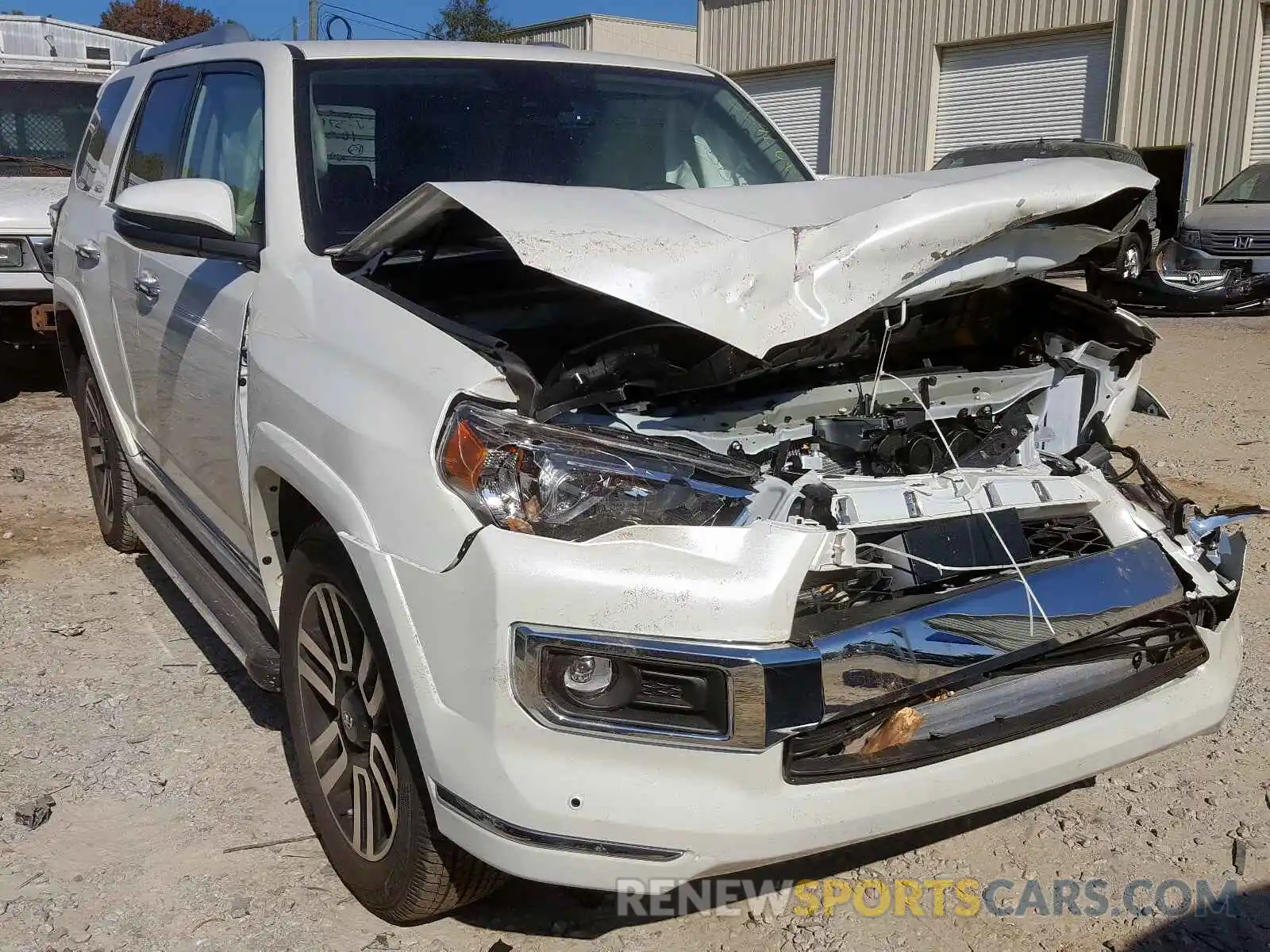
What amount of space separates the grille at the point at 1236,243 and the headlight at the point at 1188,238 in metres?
0.09

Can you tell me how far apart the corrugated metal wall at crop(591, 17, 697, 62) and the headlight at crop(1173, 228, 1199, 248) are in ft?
56.1

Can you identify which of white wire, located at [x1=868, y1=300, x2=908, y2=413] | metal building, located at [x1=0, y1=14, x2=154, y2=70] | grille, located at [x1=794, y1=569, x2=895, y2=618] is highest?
metal building, located at [x1=0, y1=14, x2=154, y2=70]

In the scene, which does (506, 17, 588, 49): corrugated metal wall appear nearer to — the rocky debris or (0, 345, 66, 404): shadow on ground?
(0, 345, 66, 404): shadow on ground

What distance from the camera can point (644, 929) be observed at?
252 cm

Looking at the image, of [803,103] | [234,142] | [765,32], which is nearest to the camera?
[234,142]

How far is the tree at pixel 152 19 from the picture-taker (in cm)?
4753

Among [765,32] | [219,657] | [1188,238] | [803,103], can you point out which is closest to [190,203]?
[219,657]

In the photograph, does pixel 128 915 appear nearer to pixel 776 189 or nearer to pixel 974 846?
pixel 974 846

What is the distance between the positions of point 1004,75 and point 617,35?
13.9 m

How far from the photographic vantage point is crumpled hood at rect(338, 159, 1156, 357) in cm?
Result: 220

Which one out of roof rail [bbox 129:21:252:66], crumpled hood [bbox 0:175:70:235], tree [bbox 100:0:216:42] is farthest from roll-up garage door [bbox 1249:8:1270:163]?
tree [bbox 100:0:216:42]

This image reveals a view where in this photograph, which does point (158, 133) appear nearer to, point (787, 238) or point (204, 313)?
point (204, 313)

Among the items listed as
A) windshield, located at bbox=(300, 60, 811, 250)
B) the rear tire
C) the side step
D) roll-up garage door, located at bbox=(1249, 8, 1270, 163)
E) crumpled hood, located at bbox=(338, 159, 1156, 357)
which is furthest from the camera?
roll-up garage door, located at bbox=(1249, 8, 1270, 163)

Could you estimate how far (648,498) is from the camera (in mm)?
2156
